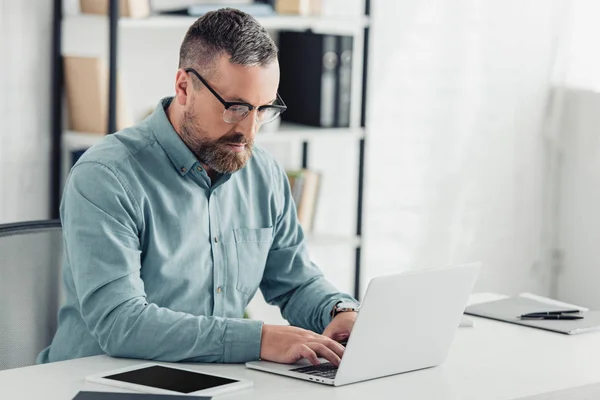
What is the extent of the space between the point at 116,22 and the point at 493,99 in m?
1.89

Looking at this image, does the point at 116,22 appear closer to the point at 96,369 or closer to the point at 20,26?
the point at 20,26

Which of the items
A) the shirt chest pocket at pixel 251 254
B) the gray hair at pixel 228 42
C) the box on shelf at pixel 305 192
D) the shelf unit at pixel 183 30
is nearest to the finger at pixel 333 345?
the shirt chest pocket at pixel 251 254

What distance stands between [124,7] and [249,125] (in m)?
1.35

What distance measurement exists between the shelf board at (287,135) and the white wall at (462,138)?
44cm

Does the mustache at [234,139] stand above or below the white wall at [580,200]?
above

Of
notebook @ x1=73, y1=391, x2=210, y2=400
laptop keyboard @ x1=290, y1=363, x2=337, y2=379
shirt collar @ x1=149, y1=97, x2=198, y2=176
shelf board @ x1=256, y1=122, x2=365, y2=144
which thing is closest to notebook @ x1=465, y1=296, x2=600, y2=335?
laptop keyboard @ x1=290, y1=363, x2=337, y2=379

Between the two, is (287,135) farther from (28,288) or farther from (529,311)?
(28,288)

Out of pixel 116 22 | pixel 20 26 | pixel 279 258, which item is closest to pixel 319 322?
pixel 279 258

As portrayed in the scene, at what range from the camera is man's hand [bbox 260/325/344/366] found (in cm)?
175

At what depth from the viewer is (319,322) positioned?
212cm

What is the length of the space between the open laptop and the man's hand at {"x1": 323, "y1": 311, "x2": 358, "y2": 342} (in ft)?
0.60

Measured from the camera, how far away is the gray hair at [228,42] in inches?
76.0

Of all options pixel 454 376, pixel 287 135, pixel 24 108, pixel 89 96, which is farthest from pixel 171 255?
pixel 287 135

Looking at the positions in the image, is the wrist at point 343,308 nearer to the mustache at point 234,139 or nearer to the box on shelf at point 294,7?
the mustache at point 234,139
